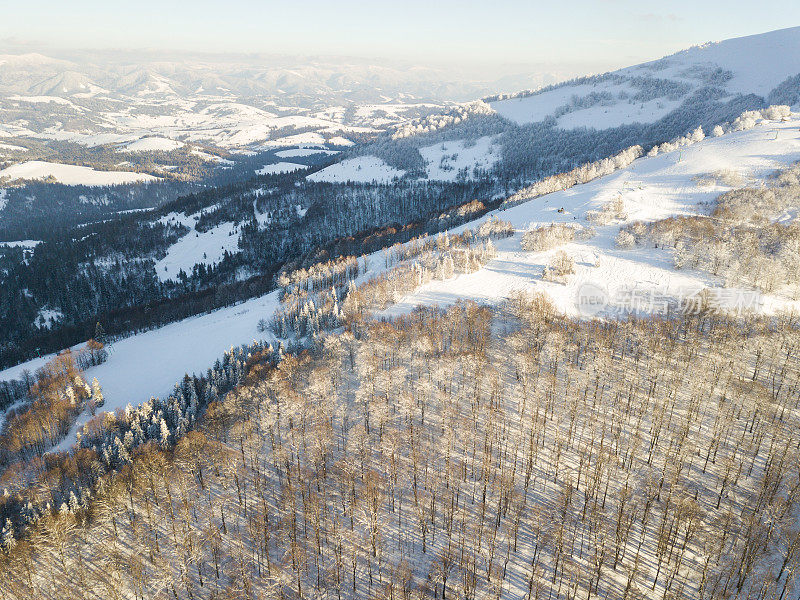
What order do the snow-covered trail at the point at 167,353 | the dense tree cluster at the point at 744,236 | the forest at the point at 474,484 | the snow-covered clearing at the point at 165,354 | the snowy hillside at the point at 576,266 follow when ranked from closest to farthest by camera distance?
the forest at the point at 474,484
the dense tree cluster at the point at 744,236
the snowy hillside at the point at 576,266
the snow-covered clearing at the point at 165,354
the snow-covered trail at the point at 167,353

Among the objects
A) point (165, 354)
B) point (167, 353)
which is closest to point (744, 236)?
point (167, 353)

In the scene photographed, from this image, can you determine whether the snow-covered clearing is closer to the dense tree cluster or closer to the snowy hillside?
the snowy hillside

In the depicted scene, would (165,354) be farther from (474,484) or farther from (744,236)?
(744,236)

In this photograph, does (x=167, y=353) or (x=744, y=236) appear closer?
(x=744, y=236)

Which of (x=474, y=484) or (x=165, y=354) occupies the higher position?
(x=474, y=484)

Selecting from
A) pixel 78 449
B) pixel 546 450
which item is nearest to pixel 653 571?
pixel 546 450

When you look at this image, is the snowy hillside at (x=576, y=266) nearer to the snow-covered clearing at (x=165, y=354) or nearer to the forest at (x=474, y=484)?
the snow-covered clearing at (x=165, y=354)

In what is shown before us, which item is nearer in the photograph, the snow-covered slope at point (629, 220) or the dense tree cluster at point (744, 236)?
the dense tree cluster at point (744, 236)

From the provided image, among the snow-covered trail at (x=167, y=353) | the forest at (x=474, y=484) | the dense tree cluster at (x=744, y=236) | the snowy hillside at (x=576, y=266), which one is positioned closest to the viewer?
the forest at (x=474, y=484)

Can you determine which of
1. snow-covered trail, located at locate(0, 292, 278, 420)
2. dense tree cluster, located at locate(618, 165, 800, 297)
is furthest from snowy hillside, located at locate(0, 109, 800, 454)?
dense tree cluster, located at locate(618, 165, 800, 297)

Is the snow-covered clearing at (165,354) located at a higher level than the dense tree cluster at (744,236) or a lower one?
lower

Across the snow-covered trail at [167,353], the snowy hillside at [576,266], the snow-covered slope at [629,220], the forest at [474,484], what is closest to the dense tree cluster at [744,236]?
the snowy hillside at [576,266]

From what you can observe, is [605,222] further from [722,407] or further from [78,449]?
[78,449]
